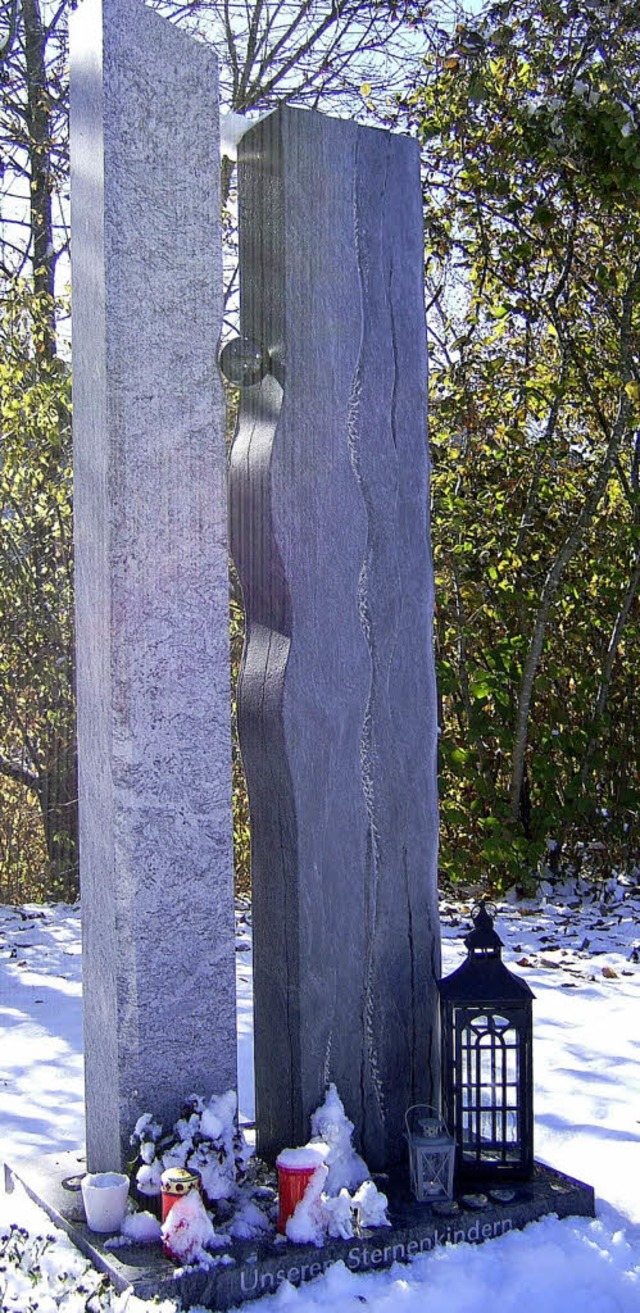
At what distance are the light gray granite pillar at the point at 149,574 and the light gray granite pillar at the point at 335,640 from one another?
91 millimetres

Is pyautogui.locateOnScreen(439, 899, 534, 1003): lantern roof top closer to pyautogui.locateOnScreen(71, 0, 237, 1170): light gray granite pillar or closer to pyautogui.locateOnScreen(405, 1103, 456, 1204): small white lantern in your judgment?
pyautogui.locateOnScreen(405, 1103, 456, 1204): small white lantern

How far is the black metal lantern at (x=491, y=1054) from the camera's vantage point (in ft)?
7.25

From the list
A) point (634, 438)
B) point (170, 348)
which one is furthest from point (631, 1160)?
point (634, 438)

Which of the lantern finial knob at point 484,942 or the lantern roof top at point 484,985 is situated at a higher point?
the lantern finial knob at point 484,942

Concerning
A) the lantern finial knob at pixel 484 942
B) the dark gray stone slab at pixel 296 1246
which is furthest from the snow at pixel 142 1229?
the lantern finial knob at pixel 484 942

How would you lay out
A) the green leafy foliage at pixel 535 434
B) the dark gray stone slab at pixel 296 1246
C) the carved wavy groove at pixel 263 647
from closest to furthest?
the dark gray stone slab at pixel 296 1246
the carved wavy groove at pixel 263 647
the green leafy foliage at pixel 535 434

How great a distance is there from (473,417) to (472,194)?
85 cm

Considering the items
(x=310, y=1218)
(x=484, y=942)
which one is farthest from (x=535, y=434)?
(x=310, y=1218)

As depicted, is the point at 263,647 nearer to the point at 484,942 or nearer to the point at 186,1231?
the point at 484,942

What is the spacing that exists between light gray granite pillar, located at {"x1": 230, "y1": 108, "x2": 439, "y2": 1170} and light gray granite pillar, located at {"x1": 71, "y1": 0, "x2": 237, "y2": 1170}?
9 cm

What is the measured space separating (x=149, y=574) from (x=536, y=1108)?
1.50 metres

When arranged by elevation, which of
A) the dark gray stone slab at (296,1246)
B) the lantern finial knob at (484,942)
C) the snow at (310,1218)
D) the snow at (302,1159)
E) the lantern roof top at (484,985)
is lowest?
the dark gray stone slab at (296,1246)

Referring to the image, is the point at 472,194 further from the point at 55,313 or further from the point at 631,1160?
the point at 631,1160

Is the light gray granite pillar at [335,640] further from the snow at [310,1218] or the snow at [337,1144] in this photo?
the snow at [310,1218]
